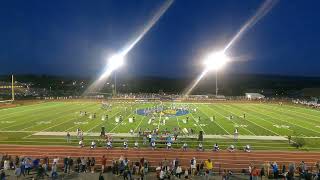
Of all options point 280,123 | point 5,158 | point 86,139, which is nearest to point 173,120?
point 280,123

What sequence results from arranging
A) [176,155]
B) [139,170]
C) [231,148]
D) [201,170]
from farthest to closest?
[231,148] < [176,155] < [201,170] < [139,170]

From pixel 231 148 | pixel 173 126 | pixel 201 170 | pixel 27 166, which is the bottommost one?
pixel 201 170

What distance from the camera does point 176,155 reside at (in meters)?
28.1

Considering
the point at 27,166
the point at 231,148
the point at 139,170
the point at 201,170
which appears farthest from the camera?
the point at 231,148

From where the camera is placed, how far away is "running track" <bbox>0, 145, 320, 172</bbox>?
87.2 ft

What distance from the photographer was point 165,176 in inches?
839

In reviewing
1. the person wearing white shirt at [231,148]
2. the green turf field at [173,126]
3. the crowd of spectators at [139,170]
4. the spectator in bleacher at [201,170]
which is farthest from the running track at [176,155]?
the green turf field at [173,126]

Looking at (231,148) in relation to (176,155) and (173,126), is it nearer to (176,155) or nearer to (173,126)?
(176,155)

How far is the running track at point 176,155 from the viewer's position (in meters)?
26.6

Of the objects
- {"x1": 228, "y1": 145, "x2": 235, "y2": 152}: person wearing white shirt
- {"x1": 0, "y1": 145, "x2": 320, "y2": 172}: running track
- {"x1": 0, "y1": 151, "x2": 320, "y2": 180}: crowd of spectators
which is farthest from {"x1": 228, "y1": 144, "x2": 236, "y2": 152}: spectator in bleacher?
{"x1": 0, "y1": 151, "x2": 320, "y2": 180}: crowd of spectators

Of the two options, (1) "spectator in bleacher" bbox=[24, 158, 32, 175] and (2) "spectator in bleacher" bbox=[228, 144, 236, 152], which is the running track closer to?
(2) "spectator in bleacher" bbox=[228, 144, 236, 152]

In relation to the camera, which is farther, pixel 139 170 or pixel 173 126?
pixel 173 126

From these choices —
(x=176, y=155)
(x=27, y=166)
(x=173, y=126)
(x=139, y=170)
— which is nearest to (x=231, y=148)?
(x=176, y=155)

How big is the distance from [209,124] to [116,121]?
1154 cm
